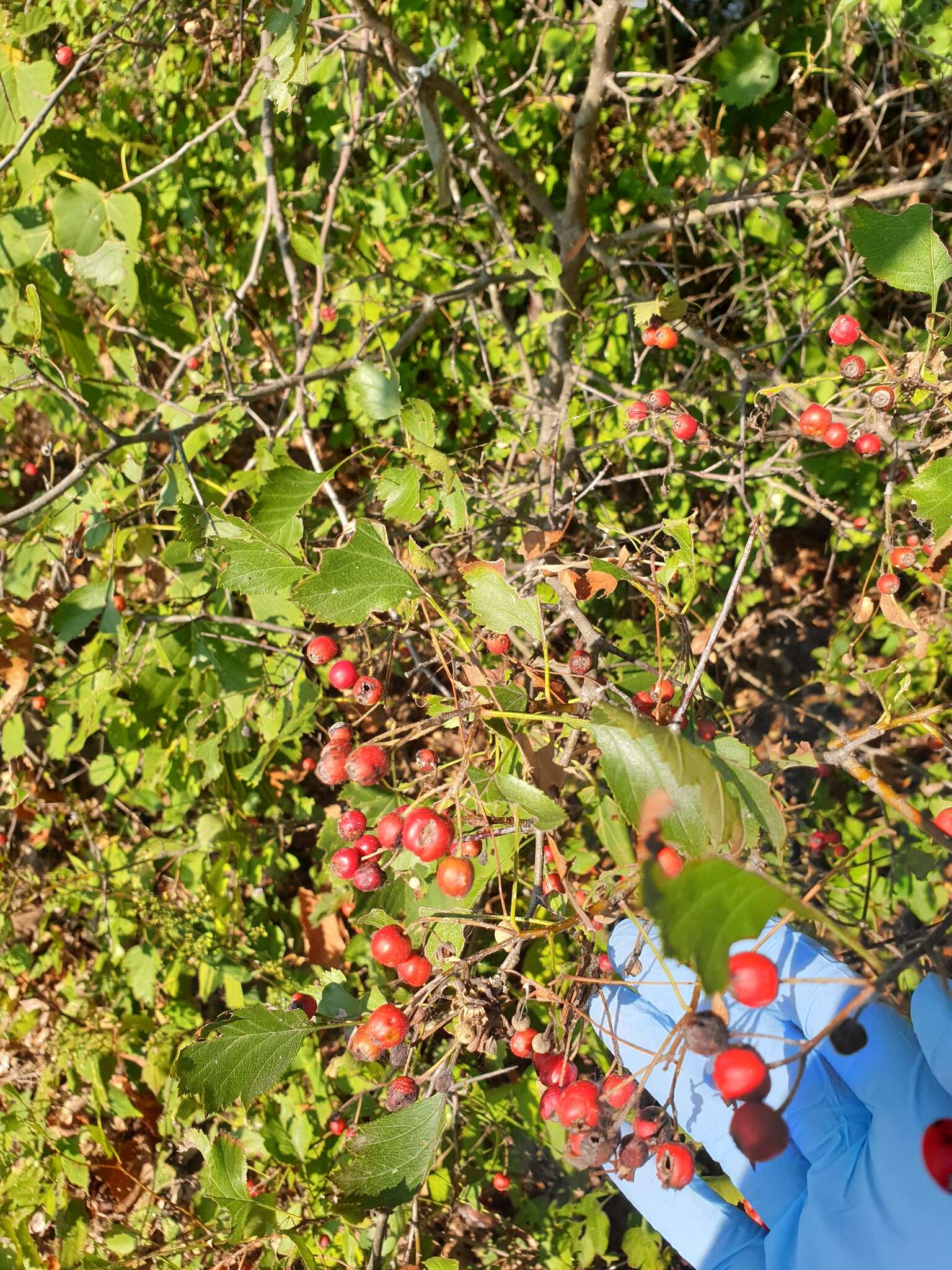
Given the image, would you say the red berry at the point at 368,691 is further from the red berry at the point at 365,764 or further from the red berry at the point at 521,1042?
the red berry at the point at 521,1042

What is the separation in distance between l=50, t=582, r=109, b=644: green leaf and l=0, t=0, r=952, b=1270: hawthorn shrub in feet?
0.04

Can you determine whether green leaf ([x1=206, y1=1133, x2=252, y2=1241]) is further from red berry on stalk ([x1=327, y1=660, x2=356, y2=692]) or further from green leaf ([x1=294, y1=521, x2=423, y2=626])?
green leaf ([x1=294, y1=521, x2=423, y2=626])

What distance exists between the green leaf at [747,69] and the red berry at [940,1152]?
287 cm

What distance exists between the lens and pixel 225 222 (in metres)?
3.50

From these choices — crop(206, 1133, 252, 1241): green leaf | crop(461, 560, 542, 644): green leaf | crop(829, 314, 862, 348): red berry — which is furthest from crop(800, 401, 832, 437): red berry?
crop(206, 1133, 252, 1241): green leaf

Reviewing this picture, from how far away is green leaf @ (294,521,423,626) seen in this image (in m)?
1.35

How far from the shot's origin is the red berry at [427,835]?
1.26 m

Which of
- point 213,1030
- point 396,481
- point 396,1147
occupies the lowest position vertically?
point 396,1147

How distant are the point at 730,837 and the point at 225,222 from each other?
359 cm

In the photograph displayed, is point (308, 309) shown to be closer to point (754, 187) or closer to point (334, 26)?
point (334, 26)

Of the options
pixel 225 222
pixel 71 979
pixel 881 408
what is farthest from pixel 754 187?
pixel 71 979

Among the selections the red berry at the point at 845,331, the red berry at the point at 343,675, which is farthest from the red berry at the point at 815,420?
the red berry at the point at 343,675

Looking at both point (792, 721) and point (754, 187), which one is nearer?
point (754, 187)

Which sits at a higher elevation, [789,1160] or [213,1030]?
[213,1030]
